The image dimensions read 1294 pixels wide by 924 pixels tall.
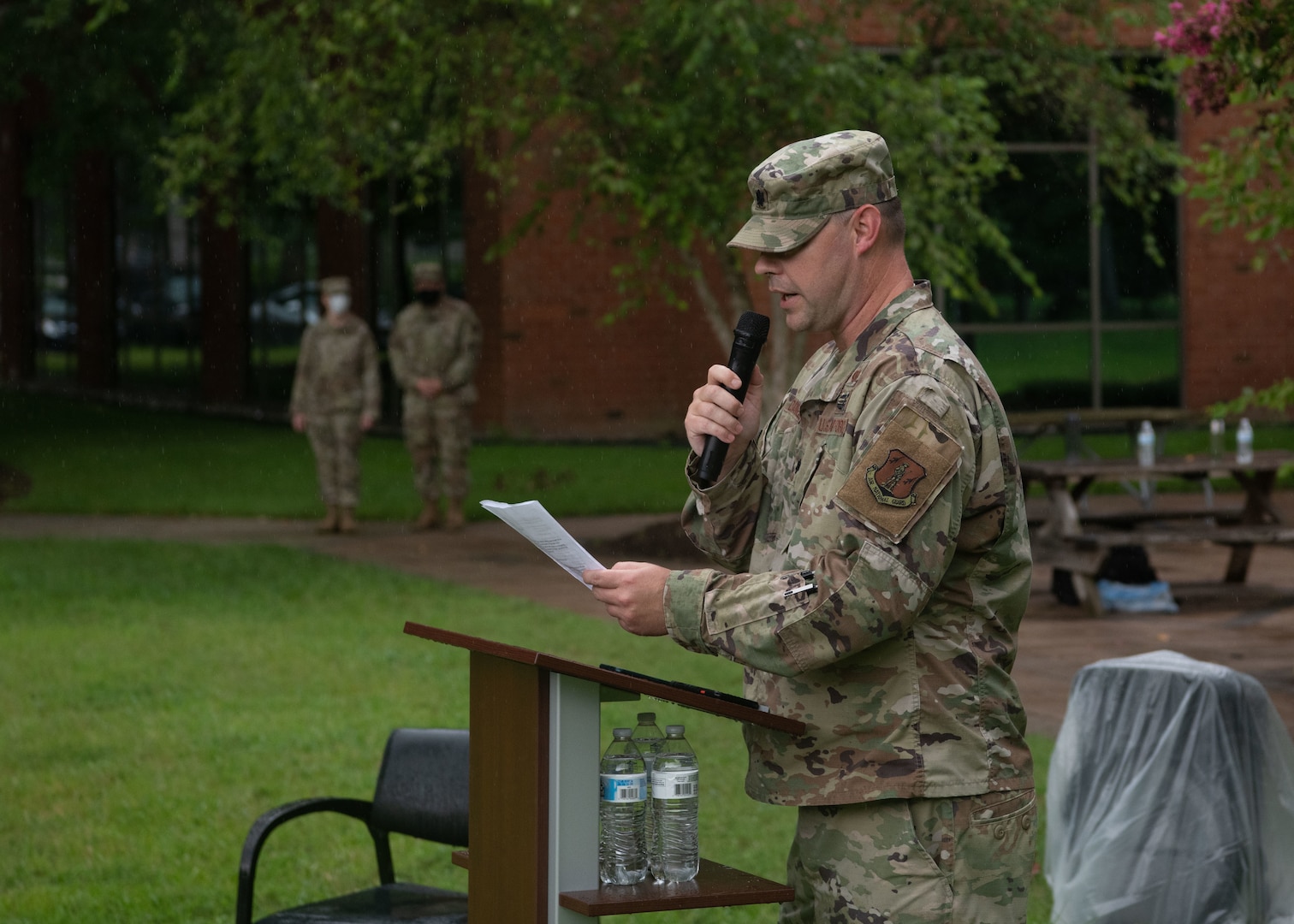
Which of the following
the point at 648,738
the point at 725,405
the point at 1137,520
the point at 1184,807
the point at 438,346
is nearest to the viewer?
the point at 725,405

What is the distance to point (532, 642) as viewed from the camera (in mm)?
10266

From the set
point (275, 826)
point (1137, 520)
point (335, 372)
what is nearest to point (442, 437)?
point (335, 372)

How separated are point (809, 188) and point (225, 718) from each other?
638cm

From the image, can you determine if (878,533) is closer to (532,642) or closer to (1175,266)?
(532,642)

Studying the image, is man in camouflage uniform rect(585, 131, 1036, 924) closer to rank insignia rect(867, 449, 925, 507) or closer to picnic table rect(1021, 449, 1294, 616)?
rank insignia rect(867, 449, 925, 507)

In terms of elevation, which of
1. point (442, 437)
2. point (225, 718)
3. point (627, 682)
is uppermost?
point (627, 682)

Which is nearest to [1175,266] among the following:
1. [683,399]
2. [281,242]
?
[683,399]

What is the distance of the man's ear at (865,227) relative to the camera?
3029 mm

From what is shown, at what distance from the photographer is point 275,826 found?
4727mm

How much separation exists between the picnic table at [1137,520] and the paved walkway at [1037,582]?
0.94 ft

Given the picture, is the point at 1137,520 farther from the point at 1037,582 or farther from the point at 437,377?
the point at 437,377

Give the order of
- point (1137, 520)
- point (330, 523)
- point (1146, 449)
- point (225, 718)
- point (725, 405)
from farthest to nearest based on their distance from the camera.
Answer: point (330, 523) < point (1137, 520) < point (1146, 449) < point (225, 718) < point (725, 405)

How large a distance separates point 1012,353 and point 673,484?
6134 mm

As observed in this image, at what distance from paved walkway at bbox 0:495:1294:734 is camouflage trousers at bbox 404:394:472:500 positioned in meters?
0.51
